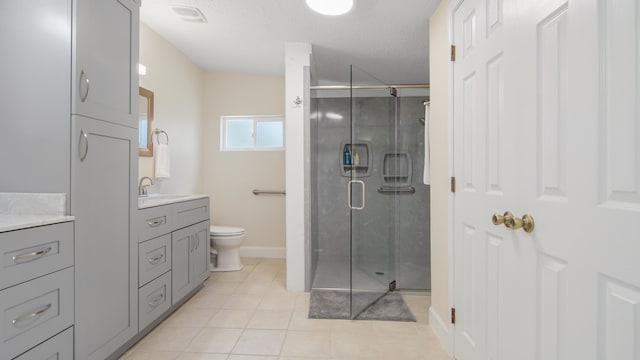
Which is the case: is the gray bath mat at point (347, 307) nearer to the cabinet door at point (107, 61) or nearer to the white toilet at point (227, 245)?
the white toilet at point (227, 245)

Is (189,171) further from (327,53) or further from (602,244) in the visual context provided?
(602,244)

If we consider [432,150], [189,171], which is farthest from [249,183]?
[432,150]

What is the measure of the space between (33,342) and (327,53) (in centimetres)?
297

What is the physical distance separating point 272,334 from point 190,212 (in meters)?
1.21

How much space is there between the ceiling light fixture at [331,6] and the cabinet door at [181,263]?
78.1 inches

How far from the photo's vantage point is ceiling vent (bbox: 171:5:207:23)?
2.29m

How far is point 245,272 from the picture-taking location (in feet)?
10.8

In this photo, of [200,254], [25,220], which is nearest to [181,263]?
[200,254]

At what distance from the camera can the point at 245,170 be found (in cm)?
387

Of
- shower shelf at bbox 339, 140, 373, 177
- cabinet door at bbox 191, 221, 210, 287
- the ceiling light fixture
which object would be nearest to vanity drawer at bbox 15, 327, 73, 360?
cabinet door at bbox 191, 221, 210, 287

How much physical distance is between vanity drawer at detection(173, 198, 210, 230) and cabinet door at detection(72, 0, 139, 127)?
2.57ft

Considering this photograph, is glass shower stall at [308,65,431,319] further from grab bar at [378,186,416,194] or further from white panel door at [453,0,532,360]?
white panel door at [453,0,532,360]

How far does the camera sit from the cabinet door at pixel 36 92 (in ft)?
4.48

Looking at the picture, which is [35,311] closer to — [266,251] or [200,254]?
[200,254]
